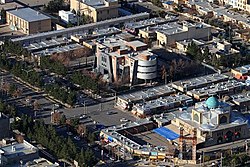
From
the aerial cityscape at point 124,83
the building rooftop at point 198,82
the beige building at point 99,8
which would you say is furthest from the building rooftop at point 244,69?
the beige building at point 99,8

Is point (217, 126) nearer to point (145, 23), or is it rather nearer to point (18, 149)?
point (18, 149)

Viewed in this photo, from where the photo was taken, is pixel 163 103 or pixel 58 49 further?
pixel 58 49

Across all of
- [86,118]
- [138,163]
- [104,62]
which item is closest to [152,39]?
[104,62]

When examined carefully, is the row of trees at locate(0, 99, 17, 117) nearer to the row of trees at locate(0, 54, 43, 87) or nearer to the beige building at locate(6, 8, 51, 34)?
the row of trees at locate(0, 54, 43, 87)

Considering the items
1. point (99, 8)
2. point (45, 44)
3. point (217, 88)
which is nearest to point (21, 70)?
point (45, 44)

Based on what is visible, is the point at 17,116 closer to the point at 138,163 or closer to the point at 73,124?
the point at 73,124

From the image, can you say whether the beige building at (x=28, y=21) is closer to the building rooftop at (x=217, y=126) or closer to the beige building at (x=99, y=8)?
the beige building at (x=99, y=8)

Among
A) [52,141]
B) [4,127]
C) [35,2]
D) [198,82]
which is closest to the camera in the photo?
[52,141]
